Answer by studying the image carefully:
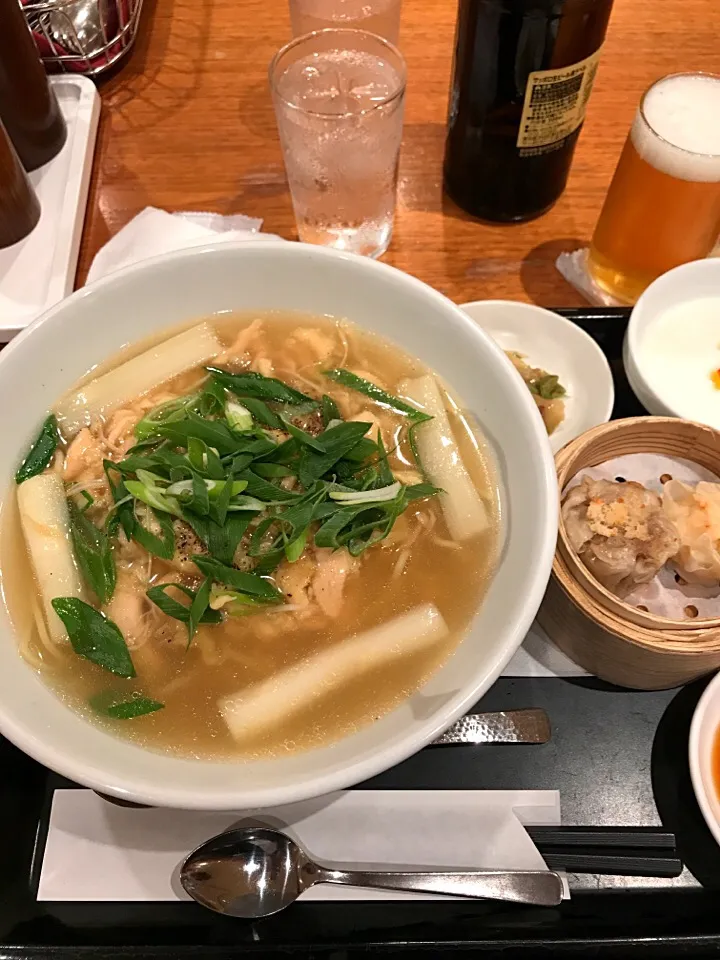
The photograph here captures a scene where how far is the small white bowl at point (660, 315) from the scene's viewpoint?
152 centimetres

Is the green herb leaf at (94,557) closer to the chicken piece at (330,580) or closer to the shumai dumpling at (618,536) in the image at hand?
the chicken piece at (330,580)

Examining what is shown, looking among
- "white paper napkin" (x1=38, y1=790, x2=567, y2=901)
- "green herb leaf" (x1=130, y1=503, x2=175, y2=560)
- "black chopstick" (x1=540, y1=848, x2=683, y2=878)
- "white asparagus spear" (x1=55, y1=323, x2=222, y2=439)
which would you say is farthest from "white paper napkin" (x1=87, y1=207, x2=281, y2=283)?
"black chopstick" (x1=540, y1=848, x2=683, y2=878)

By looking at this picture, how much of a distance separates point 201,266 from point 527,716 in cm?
96

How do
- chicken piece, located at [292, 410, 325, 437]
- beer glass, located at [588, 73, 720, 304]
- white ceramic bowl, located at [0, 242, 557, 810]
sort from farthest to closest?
beer glass, located at [588, 73, 720, 304]
chicken piece, located at [292, 410, 325, 437]
white ceramic bowl, located at [0, 242, 557, 810]

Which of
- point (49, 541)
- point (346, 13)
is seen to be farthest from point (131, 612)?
point (346, 13)

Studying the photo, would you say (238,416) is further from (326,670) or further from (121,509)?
(326,670)

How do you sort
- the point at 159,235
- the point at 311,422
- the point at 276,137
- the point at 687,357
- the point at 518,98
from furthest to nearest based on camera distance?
1. the point at 276,137
2. the point at 159,235
3. the point at 687,357
4. the point at 518,98
5. the point at 311,422

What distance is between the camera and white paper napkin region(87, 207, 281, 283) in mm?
1708

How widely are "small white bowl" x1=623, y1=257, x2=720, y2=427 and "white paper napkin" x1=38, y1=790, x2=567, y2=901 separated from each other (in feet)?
2.72

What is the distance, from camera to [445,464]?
1.24 metres

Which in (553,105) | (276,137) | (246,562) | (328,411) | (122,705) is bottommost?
(122,705)

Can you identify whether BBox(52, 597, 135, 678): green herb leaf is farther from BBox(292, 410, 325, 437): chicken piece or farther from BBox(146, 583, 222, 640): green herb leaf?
BBox(292, 410, 325, 437): chicken piece

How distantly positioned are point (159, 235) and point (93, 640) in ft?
3.45

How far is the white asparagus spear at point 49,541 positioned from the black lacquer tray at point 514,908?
0.98 ft
